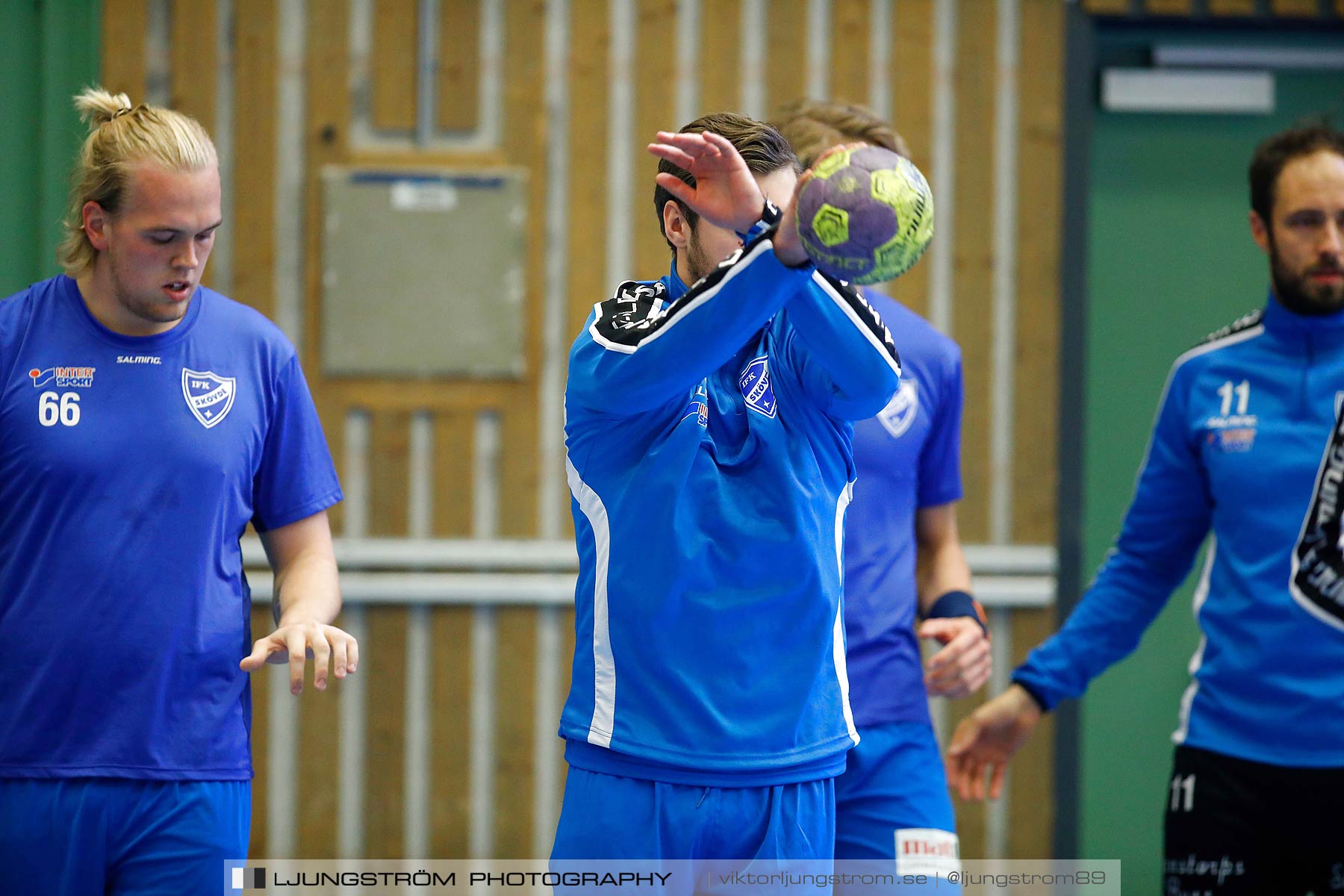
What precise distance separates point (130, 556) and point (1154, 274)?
162 inches

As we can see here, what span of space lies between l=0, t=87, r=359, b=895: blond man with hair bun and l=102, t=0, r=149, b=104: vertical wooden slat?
2.64 meters

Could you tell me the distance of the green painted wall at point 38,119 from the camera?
479 cm

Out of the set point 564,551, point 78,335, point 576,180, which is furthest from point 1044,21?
point 78,335

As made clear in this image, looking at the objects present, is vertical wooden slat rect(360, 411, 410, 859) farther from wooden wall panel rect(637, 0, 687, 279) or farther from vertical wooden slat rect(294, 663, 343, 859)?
wooden wall panel rect(637, 0, 687, 279)

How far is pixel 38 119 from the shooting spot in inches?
191

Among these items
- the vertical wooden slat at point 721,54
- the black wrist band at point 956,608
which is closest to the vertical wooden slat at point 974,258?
the vertical wooden slat at point 721,54

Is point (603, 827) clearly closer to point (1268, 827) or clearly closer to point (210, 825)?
point (210, 825)

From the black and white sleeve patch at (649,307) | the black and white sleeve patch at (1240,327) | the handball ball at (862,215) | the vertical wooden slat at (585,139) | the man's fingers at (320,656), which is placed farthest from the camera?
the vertical wooden slat at (585,139)

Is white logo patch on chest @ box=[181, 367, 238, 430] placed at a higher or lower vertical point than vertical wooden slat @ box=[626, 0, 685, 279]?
lower

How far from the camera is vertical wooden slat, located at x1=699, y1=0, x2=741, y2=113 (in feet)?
16.2

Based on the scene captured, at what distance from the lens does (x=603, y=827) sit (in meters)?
1.93

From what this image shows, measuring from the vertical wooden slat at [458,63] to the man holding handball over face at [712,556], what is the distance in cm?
300

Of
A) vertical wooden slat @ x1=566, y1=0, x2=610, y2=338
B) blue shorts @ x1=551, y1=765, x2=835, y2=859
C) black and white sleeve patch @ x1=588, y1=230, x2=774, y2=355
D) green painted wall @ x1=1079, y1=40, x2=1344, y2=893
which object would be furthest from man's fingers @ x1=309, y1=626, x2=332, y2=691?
green painted wall @ x1=1079, y1=40, x2=1344, y2=893

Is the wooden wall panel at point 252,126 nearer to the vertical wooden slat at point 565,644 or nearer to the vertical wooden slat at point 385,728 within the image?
the vertical wooden slat at point 385,728
